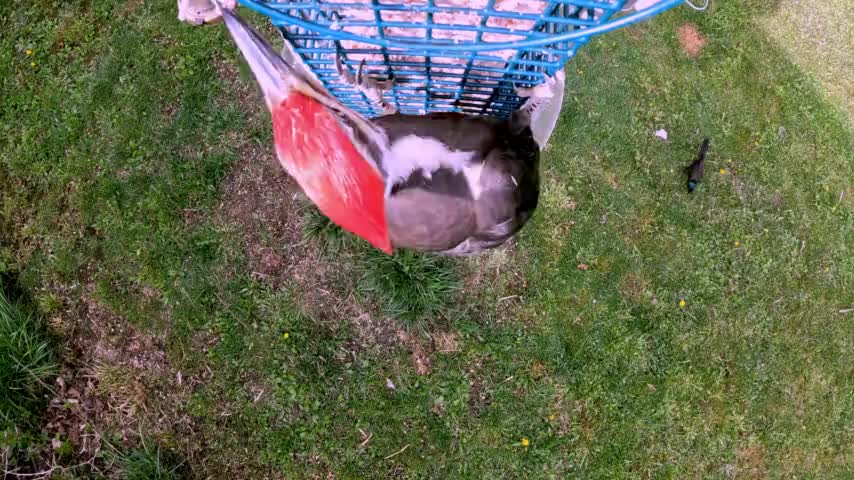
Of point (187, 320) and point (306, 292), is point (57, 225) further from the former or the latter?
point (306, 292)

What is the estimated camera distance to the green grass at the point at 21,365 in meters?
2.87

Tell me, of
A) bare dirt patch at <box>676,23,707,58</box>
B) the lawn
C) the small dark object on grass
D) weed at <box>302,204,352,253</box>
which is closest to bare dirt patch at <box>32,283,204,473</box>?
the lawn

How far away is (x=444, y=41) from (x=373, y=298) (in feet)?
6.65

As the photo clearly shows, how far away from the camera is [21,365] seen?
2.91 metres

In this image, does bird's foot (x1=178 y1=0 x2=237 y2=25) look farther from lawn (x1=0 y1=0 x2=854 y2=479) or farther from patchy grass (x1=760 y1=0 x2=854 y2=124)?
patchy grass (x1=760 y1=0 x2=854 y2=124)

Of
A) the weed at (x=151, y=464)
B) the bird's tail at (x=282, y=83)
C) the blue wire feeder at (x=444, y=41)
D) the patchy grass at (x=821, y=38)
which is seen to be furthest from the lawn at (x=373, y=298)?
the bird's tail at (x=282, y=83)

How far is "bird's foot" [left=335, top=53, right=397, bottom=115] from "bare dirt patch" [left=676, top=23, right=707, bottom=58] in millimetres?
2528

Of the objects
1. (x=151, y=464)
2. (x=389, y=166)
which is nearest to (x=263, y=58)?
(x=389, y=166)

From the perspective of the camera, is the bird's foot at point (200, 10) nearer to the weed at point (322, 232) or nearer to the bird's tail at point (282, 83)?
the bird's tail at point (282, 83)

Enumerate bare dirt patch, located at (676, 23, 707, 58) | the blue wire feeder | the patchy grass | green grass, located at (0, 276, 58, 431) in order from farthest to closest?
the patchy grass
bare dirt patch, located at (676, 23, 707, 58)
green grass, located at (0, 276, 58, 431)
the blue wire feeder

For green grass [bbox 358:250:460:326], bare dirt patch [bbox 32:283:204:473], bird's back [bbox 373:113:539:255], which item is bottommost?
bare dirt patch [bbox 32:283:204:473]

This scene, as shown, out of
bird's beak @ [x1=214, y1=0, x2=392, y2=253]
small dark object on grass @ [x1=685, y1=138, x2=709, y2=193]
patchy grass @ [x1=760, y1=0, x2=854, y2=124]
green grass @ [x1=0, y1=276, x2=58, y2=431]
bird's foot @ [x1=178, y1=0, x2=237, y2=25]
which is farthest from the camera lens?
patchy grass @ [x1=760, y1=0, x2=854, y2=124]

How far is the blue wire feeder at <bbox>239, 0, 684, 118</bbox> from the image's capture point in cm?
103

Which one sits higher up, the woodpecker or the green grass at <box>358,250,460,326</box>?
the woodpecker
